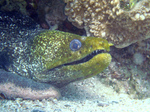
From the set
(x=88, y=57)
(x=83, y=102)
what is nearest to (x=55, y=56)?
(x=88, y=57)

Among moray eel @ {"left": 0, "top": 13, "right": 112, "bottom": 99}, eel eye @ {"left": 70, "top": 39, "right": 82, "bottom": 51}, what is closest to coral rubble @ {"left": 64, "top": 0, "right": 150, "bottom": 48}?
moray eel @ {"left": 0, "top": 13, "right": 112, "bottom": 99}

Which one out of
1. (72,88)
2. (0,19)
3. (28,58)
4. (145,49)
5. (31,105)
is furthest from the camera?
(145,49)

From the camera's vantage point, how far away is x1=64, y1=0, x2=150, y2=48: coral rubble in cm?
309

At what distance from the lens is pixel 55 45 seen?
110 inches

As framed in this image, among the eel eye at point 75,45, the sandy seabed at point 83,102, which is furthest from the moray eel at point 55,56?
the sandy seabed at point 83,102

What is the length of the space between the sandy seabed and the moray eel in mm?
496

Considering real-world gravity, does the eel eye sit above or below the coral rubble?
below

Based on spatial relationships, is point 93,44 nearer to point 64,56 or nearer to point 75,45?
point 75,45

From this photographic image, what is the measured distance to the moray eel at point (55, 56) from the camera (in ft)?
8.79

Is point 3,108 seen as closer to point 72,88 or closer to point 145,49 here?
point 72,88

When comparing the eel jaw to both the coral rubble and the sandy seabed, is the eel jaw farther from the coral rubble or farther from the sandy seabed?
the sandy seabed

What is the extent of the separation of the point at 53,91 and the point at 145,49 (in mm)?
3019

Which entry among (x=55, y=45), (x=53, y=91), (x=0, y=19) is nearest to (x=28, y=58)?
(x=55, y=45)

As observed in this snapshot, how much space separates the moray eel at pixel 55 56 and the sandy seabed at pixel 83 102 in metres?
0.50
